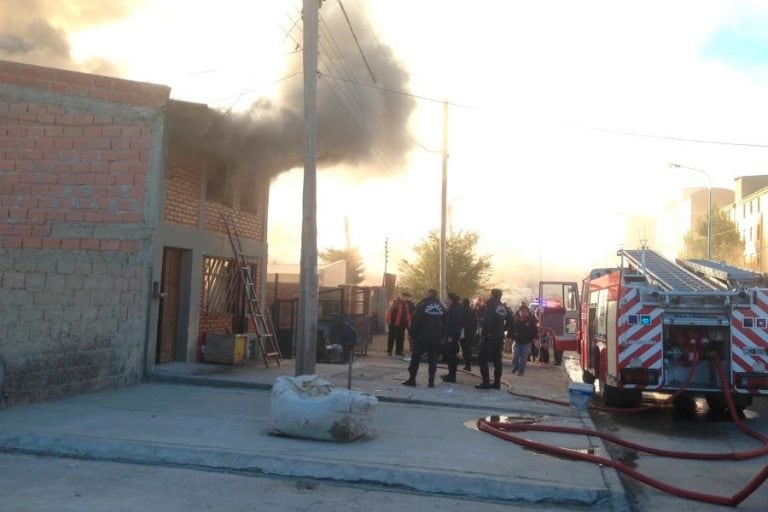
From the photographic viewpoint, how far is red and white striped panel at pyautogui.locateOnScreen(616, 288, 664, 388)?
9.46m

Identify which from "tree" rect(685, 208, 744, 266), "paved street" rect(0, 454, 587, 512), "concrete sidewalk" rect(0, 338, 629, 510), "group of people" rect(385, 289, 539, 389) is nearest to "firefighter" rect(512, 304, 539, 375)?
"group of people" rect(385, 289, 539, 389)

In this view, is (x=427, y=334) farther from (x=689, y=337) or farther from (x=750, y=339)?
(x=750, y=339)

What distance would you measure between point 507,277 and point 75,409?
99.0m

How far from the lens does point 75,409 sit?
8.07 metres

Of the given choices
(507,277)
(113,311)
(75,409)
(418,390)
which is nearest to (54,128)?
(113,311)

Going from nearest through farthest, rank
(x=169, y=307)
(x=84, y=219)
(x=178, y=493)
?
(x=178, y=493)
(x=84, y=219)
(x=169, y=307)

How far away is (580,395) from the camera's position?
9570mm

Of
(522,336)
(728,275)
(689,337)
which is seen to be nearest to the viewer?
(689,337)

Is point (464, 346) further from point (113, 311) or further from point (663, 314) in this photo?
point (113, 311)

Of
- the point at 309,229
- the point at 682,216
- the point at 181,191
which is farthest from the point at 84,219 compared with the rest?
the point at 682,216

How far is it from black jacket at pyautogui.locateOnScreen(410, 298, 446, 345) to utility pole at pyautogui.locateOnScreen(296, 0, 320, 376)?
2.03 metres

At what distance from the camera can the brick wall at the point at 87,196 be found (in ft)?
30.7

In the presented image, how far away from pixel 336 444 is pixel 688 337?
18.4 ft

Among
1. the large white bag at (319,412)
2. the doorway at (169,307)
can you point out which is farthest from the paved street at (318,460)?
the doorway at (169,307)
